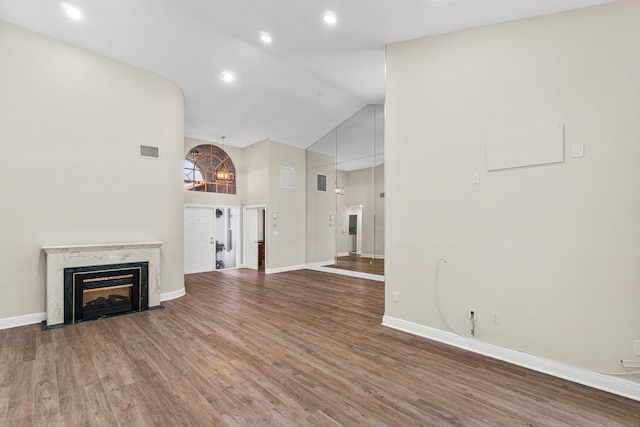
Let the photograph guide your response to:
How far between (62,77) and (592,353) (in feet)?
23.8

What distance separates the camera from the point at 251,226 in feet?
28.6

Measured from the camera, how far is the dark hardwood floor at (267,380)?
6.98 feet

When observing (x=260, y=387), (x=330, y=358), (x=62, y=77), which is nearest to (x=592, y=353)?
(x=330, y=358)

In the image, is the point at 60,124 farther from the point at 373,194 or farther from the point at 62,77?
the point at 373,194

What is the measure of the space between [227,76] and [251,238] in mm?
4673

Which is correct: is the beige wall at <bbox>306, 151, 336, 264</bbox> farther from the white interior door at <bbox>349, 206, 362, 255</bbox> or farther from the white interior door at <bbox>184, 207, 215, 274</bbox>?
the white interior door at <bbox>184, 207, 215, 274</bbox>

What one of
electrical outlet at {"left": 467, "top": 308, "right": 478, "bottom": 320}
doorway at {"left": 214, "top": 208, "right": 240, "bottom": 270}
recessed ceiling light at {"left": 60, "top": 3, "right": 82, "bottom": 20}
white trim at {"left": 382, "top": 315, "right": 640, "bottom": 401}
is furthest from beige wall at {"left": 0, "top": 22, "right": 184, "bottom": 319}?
electrical outlet at {"left": 467, "top": 308, "right": 478, "bottom": 320}

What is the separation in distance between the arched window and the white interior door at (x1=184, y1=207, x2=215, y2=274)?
688 mm

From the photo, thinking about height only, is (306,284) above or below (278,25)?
below

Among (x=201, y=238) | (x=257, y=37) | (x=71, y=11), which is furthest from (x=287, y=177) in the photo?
(x=71, y=11)

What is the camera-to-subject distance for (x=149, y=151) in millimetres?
5055

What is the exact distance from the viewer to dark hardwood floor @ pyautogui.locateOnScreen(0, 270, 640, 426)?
2.13 metres

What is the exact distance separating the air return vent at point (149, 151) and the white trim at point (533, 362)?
483 cm

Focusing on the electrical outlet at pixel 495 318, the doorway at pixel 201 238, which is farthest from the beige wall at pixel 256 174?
the electrical outlet at pixel 495 318
